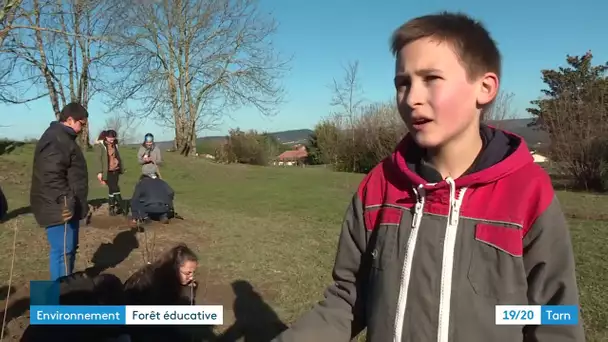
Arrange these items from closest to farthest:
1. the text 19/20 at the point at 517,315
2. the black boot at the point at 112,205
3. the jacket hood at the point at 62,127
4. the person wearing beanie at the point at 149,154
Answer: the text 19/20 at the point at 517,315, the jacket hood at the point at 62,127, the person wearing beanie at the point at 149,154, the black boot at the point at 112,205

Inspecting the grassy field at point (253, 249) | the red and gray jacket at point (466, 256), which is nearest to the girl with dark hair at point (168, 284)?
the grassy field at point (253, 249)

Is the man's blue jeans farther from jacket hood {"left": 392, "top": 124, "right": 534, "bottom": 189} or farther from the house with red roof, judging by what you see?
the house with red roof

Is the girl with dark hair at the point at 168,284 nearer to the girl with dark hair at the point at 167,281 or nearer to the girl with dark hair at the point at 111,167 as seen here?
the girl with dark hair at the point at 167,281

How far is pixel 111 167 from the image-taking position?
33.6ft

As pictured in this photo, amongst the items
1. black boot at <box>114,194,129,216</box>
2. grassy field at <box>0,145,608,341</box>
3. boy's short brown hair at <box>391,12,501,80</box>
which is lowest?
grassy field at <box>0,145,608,341</box>

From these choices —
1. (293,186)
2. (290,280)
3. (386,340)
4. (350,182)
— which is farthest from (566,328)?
(350,182)

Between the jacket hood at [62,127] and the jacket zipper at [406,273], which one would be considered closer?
the jacket zipper at [406,273]

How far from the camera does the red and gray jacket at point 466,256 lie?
1.34 m

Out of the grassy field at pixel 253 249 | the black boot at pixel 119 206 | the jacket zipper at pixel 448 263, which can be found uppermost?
the jacket zipper at pixel 448 263

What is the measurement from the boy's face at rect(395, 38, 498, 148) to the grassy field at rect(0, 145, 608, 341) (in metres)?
3.43

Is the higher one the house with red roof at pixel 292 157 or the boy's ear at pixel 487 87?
the boy's ear at pixel 487 87

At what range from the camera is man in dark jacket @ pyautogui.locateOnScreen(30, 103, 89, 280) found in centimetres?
513

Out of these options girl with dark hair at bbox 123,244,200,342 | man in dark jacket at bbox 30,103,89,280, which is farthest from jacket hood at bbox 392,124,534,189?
man in dark jacket at bbox 30,103,89,280

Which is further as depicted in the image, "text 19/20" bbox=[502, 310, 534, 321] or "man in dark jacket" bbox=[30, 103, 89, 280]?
"man in dark jacket" bbox=[30, 103, 89, 280]
